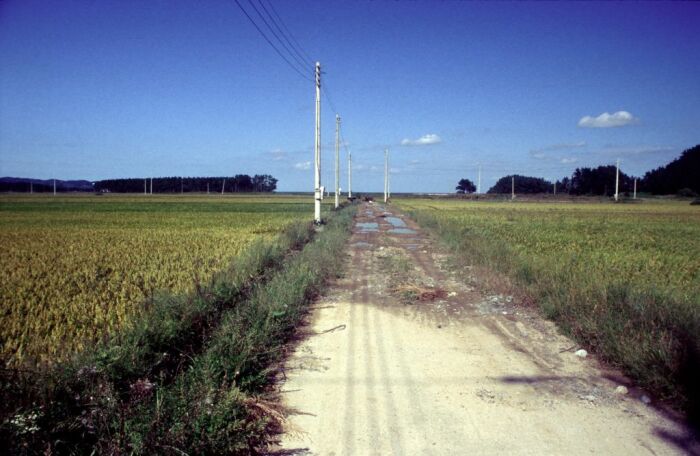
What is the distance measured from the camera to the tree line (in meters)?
118

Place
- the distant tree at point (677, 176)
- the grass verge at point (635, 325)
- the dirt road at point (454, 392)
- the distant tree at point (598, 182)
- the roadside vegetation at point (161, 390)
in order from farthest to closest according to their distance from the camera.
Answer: the distant tree at point (598, 182)
the distant tree at point (677, 176)
the grass verge at point (635, 325)
the dirt road at point (454, 392)
the roadside vegetation at point (161, 390)

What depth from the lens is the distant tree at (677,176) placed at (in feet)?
379

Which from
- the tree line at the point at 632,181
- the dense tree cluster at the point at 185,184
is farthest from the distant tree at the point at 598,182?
the dense tree cluster at the point at 185,184

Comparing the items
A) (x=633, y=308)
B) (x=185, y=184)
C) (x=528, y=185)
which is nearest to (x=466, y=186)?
(x=528, y=185)

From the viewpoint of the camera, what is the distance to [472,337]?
624 centimetres

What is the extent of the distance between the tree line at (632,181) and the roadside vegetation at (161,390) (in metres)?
123

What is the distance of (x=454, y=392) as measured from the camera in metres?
4.38

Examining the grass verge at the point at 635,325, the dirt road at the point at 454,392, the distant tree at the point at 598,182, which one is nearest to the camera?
the dirt road at the point at 454,392

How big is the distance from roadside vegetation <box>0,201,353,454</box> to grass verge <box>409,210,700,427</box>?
3.80 metres

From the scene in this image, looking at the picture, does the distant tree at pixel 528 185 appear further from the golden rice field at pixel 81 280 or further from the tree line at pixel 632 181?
the golden rice field at pixel 81 280

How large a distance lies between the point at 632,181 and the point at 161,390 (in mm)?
165911

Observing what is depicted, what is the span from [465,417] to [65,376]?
343cm

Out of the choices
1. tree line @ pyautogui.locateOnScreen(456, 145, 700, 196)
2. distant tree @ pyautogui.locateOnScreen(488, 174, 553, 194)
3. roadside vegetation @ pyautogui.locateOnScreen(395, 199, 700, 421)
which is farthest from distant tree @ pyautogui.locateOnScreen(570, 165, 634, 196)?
roadside vegetation @ pyautogui.locateOnScreen(395, 199, 700, 421)

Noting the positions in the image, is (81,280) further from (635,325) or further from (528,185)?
(528,185)
